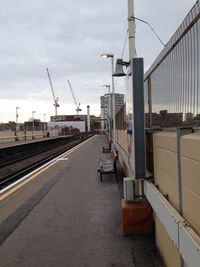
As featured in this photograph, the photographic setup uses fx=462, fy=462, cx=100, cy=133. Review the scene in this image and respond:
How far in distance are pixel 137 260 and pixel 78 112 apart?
193 m

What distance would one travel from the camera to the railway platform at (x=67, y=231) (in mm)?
6262

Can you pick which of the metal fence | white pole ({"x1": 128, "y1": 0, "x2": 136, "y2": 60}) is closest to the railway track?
white pole ({"x1": 128, "y1": 0, "x2": 136, "y2": 60})

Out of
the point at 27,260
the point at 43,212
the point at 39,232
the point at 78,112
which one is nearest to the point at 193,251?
the point at 27,260

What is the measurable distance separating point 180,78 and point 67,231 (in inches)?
156

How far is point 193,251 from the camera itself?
129 inches

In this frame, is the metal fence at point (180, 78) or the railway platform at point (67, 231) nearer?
the metal fence at point (180, 78)

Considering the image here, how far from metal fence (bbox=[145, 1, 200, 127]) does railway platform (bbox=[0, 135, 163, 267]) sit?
6.22 feet

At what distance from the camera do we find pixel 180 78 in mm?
4984

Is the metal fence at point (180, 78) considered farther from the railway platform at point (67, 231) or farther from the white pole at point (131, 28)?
the white pole at point (131, 28)

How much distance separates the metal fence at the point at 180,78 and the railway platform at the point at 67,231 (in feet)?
6.22

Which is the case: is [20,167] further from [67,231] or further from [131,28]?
[67,231]

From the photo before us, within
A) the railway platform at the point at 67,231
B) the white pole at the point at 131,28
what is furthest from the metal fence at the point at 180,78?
the white pole at the point at 131,28

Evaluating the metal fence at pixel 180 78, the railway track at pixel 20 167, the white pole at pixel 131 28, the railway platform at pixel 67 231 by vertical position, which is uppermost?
the white pole at pixel 131 28

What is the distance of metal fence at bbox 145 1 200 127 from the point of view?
418 cm
